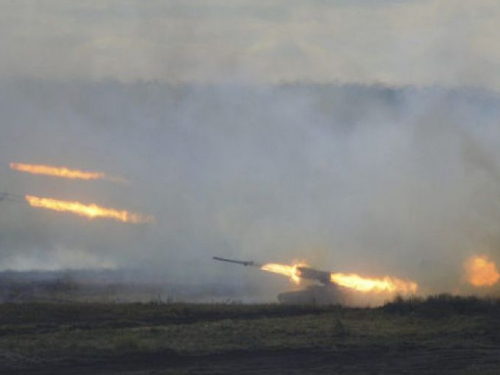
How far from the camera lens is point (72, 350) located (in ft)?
117

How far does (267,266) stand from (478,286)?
9669 millimetres

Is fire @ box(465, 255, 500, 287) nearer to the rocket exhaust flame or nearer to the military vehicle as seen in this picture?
the rocket exhaust flame

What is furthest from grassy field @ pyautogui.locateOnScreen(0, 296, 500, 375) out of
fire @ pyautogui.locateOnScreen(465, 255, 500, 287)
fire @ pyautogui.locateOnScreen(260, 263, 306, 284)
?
fire @ pyautogui.locateOnScreen(260, 263, 306, 284)

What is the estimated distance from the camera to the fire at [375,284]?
56253 mm

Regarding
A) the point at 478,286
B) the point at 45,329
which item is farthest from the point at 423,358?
the point at 478,286

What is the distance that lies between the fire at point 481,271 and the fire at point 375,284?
243 cm

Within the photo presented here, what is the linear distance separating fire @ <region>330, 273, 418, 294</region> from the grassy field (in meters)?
7.55

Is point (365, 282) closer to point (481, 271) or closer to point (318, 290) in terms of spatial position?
point (318, 290)

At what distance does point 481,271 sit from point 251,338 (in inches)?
817

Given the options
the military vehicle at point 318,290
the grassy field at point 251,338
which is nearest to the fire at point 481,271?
the military vehicle at point 318,290

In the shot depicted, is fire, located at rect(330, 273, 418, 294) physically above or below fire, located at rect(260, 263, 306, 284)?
below

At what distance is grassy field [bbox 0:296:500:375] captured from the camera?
3366 centimetres

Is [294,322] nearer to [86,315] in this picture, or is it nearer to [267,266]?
[86,315]

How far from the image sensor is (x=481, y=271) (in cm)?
5638
